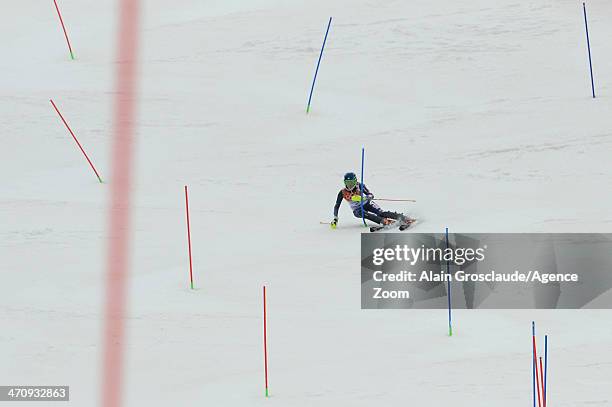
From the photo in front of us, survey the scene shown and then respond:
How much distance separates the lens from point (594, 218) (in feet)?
63.1

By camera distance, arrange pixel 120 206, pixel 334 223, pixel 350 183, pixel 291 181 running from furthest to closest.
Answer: pixel 291 181, pixel 120 206, pixel 334 223, pixel 350 183

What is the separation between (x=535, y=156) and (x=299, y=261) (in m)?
4.30

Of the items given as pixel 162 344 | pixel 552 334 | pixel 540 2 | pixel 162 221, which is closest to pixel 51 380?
pixel 162 344

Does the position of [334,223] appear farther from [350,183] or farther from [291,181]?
[291,181]

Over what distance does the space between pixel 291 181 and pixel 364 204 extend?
6.69 ft

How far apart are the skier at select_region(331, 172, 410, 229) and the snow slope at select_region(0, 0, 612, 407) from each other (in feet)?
1.26

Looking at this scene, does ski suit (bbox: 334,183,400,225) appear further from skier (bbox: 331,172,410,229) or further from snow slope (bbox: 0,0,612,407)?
snow slope (bbox: 0,0,612,407)

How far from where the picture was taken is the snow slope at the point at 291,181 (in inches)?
643

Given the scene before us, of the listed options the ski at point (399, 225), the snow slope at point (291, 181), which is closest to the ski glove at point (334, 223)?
the snow slope at point (291, 181)

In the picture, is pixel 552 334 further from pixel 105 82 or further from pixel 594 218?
pixel 105 82

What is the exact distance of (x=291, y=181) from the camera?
819 inches

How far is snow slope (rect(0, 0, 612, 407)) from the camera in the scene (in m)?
16.3

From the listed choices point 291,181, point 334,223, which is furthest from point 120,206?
point 334,223

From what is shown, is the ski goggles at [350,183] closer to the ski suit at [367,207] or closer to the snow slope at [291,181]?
the ski suit at [367,207]
